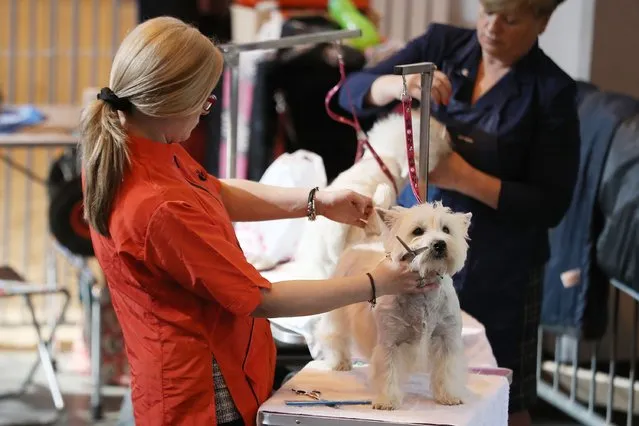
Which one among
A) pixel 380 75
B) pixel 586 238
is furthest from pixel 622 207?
pixel 380 75

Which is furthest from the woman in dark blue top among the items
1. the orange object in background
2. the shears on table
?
the orange object in background

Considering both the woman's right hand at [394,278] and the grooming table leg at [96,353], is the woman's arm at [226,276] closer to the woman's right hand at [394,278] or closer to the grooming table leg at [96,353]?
the woman's right hand at [394,278]

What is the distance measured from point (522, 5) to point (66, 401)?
2.49 m

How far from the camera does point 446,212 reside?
1879 mm

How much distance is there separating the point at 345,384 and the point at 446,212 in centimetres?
40

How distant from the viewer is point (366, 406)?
192 cm

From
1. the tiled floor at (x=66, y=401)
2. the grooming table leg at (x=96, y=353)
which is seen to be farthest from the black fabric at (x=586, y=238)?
the grooming table leg at (x=96, y=353)

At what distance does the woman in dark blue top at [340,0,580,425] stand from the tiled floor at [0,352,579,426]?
53.8 inches

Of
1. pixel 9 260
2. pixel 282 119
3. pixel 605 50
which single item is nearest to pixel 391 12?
pixel 282 119

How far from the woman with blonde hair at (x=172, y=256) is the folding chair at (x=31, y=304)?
1.98 metres

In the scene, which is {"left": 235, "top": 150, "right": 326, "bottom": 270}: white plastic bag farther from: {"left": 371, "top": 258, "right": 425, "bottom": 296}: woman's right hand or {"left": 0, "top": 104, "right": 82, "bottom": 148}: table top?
{"left": 0, "top": 104, "right": 82, "bottom": 148}: table top

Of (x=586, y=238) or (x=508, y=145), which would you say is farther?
(x=586, y=238)

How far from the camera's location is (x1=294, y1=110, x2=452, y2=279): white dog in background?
95.3 inches

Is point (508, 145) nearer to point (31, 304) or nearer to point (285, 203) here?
point (285, 203)
